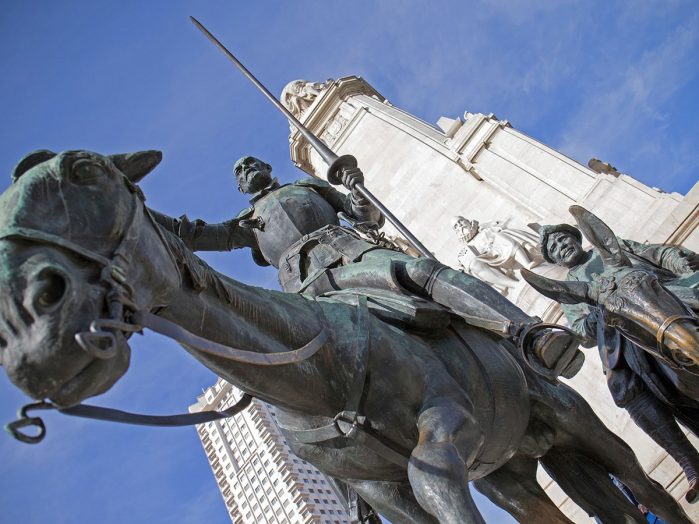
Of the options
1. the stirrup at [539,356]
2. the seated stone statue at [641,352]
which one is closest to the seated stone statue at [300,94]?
the seated stone statue at [641,352]

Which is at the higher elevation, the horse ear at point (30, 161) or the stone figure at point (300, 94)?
the stone figure at point (300, 94)

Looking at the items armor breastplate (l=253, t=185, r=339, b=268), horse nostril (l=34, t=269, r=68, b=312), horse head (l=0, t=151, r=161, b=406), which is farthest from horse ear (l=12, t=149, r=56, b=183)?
armor breastplate (l=253, t=185, r=339, b=268)

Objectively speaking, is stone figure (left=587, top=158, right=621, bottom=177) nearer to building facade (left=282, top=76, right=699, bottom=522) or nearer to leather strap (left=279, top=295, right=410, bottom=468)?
building facade (left=282, top=76, right=699, bottom=522)

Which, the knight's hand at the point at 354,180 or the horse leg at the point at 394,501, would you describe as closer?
the horse leg at the point at 394,501

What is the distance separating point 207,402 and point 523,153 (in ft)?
171

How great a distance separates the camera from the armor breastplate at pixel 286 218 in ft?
17.2

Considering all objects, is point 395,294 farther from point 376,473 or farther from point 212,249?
point 212,249

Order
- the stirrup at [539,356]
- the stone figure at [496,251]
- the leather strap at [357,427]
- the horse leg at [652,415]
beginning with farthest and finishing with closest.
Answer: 1. the stone figure at [496,251]
2. the horse leg at [652,415]
3. the stirrup at [539,356]
4. the leather strap at [357,427]

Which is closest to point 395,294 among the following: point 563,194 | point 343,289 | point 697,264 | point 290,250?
point 343,289

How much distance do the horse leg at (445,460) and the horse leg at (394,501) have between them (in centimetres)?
61

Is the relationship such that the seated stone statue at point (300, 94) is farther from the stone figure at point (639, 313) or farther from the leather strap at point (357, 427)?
the leather strap at point (357, 427)

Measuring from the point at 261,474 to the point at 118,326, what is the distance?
48.1 meters

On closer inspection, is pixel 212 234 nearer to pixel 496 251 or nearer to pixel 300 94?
pixel 496 251

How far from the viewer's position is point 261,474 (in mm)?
48438
